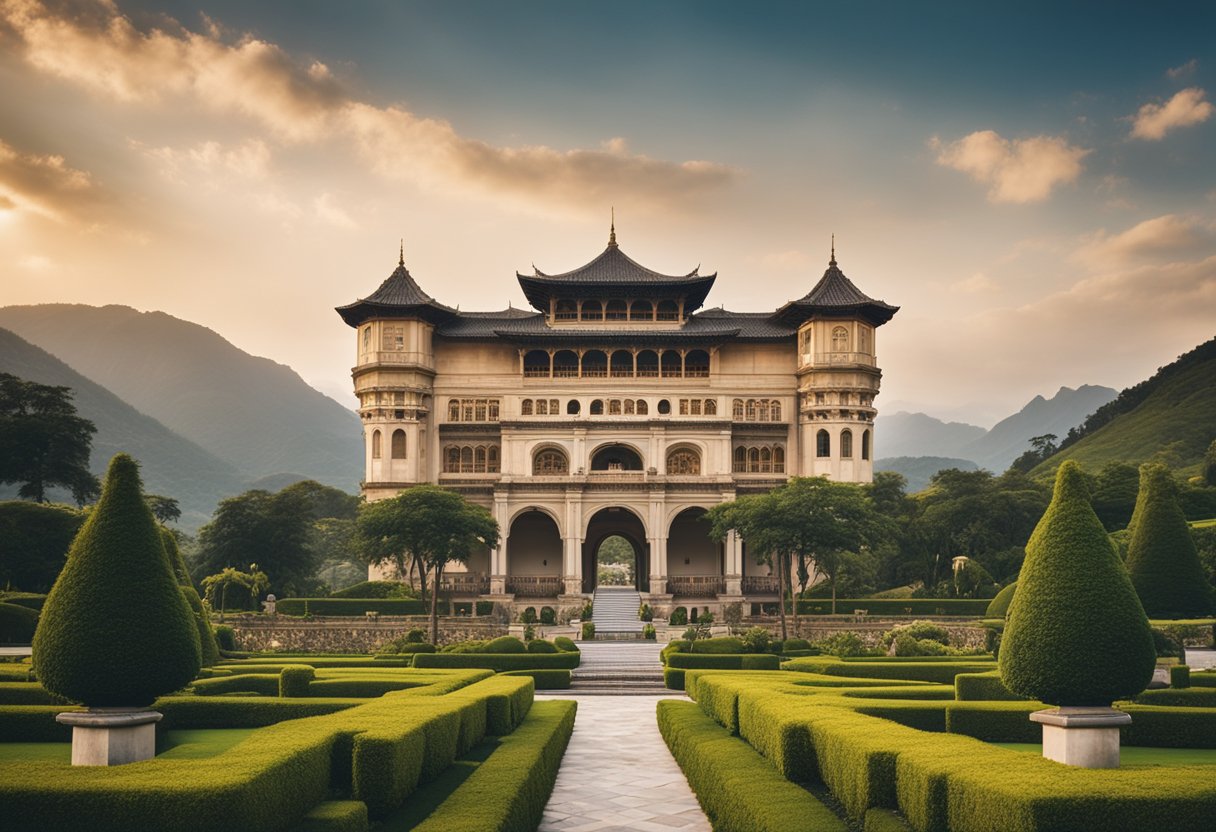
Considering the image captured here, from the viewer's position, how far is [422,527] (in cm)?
5044

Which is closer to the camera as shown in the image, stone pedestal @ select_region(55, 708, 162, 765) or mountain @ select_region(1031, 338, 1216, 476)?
stone pedestal @ select_region(55, 708, 162, 765)

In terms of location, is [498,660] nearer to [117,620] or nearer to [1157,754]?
[1157,754]

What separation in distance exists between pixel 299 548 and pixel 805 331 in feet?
111

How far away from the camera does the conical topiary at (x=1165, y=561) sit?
127ft

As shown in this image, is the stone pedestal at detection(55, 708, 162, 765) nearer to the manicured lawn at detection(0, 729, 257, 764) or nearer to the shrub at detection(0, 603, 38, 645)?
the manicured lawn at detection(0, 729, 257, 764)

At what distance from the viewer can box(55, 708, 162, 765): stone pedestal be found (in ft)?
38.3

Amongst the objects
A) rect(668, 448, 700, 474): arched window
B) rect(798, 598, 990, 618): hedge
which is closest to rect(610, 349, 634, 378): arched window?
rect(668, 448, 700, 474): arched window

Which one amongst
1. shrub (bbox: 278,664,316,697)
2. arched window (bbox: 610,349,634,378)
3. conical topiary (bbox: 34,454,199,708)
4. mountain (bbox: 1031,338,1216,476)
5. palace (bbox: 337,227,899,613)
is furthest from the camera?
mountain (bbox: 1031,338,1216,476)

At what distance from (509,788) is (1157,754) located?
9.11 meters

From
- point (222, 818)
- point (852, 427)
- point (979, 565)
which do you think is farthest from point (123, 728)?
point (852, 427)

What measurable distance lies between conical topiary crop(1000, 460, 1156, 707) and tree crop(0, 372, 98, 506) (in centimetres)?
6731

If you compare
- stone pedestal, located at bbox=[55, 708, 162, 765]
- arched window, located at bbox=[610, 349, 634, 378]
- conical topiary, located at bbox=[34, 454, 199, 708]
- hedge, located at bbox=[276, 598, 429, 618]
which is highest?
arched window, located at bbox=[610, 349, 634, 378]

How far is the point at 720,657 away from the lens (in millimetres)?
33062

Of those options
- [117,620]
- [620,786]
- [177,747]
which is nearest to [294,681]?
[177,747]
